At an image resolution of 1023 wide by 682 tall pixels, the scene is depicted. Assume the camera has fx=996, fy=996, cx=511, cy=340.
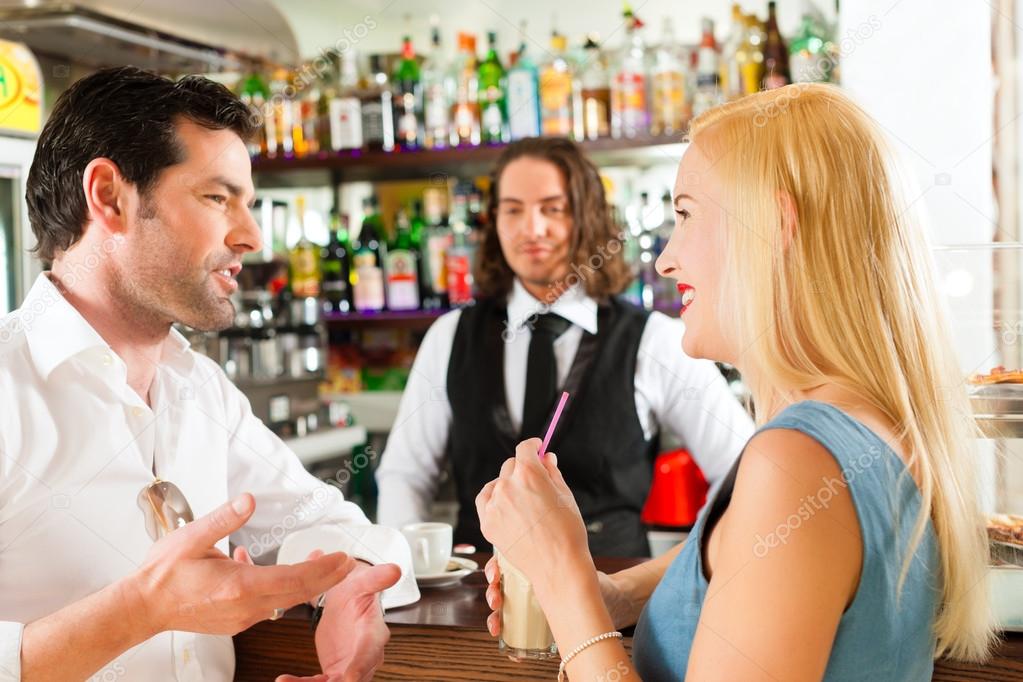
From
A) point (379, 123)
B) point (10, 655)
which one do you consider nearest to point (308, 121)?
point (379, 123)

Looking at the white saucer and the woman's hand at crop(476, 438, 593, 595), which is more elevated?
the woman's hand at crop(476, 438, 593, 595)

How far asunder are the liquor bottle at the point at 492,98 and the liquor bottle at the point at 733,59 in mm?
716

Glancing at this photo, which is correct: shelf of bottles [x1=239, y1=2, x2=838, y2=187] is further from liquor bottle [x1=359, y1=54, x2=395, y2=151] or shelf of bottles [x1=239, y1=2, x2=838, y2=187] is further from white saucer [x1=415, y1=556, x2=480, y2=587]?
white saucer [x1=415, y1=556, x2=480, y2=587]

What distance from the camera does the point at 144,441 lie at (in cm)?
139

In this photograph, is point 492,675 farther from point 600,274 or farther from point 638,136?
point 638,136

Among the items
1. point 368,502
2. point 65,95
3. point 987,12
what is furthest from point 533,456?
point 368,502

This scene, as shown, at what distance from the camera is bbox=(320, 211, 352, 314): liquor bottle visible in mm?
3662

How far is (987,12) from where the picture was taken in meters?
2.05

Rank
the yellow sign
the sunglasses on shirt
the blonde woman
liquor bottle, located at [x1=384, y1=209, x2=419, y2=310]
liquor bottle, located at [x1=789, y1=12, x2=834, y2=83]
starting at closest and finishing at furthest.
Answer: the blonde woman < the sunglasses on shirt < the yellow sign < liquor bottle, located at [x1=789, y1=12, x2=834, y2=83] < liquor bottle, located at [x1=384, y1=209, x2=419, y2=310]

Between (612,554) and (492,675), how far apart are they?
100 centimetres

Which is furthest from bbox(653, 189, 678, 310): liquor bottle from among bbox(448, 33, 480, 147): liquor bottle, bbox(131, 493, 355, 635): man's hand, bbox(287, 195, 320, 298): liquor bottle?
bbox(131, 493, 355, 635): man's hand

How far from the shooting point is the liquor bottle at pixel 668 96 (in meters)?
3.08

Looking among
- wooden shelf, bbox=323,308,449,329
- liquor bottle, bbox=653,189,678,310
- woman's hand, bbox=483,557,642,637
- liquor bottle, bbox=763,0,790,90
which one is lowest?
woman's hand, bbox=483,557,642,637

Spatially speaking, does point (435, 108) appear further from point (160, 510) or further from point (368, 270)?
point (160, 510)
